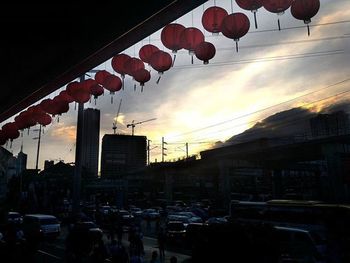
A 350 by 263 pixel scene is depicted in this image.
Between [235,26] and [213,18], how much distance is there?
1.81ft

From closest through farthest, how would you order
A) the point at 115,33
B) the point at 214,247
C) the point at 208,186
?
1. the point at 214,247
2. the point at 115,33
3. the point at 208,186

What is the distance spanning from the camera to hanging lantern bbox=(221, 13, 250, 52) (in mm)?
8047

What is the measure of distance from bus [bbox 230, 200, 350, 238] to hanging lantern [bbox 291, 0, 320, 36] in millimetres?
12459

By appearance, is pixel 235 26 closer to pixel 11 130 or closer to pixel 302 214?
pixel 11 130

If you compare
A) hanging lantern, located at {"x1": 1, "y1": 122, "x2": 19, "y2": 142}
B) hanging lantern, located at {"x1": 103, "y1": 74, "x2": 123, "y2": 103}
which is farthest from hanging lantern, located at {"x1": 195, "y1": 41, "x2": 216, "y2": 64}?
hanging lantern, located at {"x1": 1, "y1": 122, "x2": 19, "y2": 142}

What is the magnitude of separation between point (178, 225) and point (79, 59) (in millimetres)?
17425

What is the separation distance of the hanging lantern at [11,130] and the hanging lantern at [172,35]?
32.4 feet

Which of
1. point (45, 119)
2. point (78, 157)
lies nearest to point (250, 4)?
point (45, 119)

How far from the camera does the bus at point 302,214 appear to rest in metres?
17.2

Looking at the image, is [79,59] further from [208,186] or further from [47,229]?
[208,186]

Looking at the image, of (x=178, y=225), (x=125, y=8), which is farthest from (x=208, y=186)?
(x=125, y=8)

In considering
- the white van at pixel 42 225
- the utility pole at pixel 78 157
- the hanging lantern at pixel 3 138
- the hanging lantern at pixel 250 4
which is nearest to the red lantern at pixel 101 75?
the hanging lantern at pixel 250 4

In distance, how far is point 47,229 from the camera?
24.2 metres

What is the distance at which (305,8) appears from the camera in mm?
7195
